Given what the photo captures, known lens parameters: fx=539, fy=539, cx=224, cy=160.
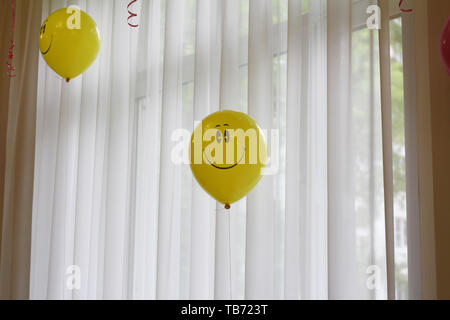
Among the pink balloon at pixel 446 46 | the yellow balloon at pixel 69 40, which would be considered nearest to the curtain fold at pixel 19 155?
the yellow balloon at pixel 69 40

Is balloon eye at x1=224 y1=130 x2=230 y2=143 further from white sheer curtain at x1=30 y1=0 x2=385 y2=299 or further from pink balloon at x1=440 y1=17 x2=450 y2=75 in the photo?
pink balloon at x1=440 y1=17 x2=450 y2=75

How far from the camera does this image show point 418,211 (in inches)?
67.4

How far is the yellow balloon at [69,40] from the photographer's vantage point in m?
2.35

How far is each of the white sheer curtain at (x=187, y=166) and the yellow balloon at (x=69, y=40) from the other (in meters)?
0.35

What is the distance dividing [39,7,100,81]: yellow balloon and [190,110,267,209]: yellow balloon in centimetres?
84

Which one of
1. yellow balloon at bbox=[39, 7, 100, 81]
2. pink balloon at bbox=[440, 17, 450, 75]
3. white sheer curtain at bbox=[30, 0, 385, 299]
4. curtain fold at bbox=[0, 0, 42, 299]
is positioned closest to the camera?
pink balloon at bbox=[440, 17, 450, 75]

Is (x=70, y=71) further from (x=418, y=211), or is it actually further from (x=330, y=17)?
(x=418, y=211)

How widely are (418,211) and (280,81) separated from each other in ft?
2.48

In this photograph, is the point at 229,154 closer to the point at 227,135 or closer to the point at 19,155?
the point at 227,135

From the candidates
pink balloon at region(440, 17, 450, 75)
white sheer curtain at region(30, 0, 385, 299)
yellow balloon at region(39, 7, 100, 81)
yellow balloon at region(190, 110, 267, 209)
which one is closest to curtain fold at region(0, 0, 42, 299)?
white sheer curtain at region(30, 0, 385, 299)

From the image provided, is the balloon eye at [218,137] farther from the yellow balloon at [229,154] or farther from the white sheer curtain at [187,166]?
the white sheer curtain at [187,166]

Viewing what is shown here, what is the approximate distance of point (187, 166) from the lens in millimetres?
2418

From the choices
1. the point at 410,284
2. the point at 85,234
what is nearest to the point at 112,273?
the point at 85,234

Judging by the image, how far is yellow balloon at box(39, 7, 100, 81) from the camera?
2.35 metres
